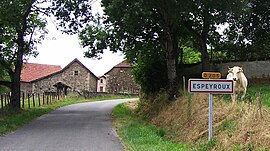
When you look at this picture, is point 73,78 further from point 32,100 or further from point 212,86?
point 212,86

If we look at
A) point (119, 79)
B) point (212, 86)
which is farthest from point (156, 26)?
point (119, 79)

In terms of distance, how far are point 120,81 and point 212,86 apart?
70.6m

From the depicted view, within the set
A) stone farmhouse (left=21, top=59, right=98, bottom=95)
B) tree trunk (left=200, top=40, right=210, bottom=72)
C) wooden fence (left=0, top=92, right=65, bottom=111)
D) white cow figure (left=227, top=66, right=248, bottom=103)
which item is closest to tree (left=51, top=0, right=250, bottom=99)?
tree trunk (left=200, top=40, right=210, bottom=72)

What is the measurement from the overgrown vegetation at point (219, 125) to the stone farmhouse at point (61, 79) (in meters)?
54.8

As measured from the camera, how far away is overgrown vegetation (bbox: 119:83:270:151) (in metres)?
9.49

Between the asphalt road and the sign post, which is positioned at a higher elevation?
the sign post

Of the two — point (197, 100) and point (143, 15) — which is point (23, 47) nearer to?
point (143, 15)

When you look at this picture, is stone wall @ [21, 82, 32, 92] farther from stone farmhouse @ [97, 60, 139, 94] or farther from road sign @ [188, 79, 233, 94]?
road sign @ [188, 79, 233, 94]

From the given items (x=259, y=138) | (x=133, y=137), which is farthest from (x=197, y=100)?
(x=259, y=138)

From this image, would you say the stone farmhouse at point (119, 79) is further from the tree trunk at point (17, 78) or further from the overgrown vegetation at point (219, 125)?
the overgrown vegetation at point (219, 125)

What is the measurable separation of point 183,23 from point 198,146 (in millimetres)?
17534

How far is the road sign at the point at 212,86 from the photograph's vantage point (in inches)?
417

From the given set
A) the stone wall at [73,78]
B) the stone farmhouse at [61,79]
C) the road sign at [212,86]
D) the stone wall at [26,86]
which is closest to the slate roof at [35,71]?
the stone farmhouse at [61,79]

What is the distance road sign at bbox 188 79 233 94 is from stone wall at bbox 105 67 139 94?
67.0 m
